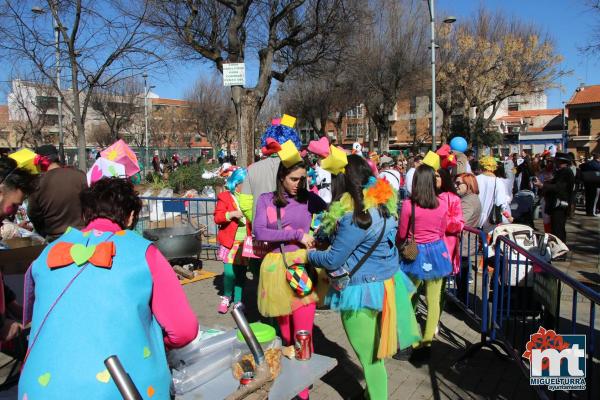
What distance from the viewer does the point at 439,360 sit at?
4.17 m

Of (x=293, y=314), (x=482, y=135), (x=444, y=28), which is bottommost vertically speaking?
(x=293, y=314)

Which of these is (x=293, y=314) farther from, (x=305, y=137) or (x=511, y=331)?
(x=305, y=137)

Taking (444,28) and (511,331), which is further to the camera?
(444,28)

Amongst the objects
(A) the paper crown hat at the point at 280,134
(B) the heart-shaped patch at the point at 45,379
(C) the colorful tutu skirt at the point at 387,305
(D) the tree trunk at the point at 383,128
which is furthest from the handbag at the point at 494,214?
(D) the tree trunk at the point at 383,128

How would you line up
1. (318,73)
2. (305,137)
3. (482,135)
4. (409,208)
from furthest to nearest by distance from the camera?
(305,137)
(482,135)
(318,73)
(409,208)

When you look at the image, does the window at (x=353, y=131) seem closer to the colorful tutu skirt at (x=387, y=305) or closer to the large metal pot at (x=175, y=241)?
the large metal pot at (x=175, y=241)

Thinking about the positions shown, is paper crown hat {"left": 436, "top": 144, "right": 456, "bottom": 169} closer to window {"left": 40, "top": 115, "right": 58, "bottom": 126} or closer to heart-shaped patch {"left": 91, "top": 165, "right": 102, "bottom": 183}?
heart-shaped patch {"left": 91, "top": 165, "right": 102, "bottom": 183}

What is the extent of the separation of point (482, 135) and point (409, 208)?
38.7 metres

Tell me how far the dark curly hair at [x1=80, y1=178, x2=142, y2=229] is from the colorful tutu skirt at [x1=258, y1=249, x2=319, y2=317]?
1.48 meters

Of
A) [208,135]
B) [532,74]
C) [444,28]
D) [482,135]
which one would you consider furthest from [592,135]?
[208,135]

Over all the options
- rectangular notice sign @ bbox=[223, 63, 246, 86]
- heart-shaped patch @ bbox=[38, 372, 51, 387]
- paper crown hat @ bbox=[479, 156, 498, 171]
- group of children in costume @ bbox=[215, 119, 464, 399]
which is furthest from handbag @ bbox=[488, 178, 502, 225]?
heart-shaped patch @ bbox=[38, 372, 51, 387]

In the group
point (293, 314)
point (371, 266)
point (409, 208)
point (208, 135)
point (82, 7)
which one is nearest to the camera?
point (371, 266)

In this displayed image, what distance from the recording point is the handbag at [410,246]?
12.8ft

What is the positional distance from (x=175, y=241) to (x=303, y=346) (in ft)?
14.6
